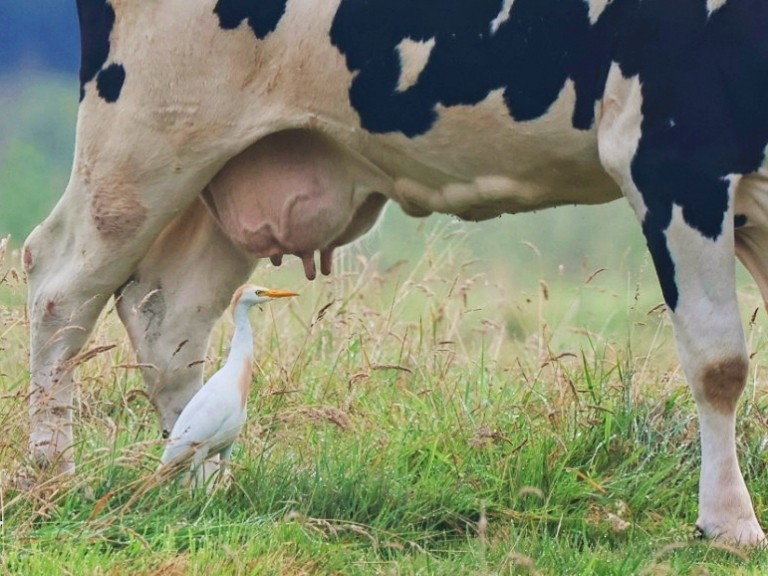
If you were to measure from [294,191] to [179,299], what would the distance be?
0.69 m

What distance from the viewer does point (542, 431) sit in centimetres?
532

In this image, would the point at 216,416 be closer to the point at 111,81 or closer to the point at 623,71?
the point at 111,81

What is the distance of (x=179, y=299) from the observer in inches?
229

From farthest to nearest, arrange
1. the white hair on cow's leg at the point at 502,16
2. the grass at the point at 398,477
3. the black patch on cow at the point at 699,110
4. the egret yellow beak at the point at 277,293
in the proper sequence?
the egret yellow beak at the point at 277,293 → the white hair on cow's leg at the point at 502,16 → the black patch on cow at the point at 699,110 → the grass at the point at 398,477

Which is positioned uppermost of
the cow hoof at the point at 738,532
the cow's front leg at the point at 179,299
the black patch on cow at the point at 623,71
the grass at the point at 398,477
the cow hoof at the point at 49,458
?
the black patch on cow at the point at 623,71

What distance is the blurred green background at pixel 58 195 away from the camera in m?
14.7

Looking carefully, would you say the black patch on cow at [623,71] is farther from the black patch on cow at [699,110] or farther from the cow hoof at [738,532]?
the cow hoof at [738,532]

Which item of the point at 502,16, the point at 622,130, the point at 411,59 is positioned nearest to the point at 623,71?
the point at 622,130

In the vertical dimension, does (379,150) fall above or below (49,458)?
above

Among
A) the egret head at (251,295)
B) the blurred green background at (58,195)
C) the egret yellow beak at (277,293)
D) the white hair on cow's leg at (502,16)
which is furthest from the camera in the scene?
the blurred green background at (58,195)

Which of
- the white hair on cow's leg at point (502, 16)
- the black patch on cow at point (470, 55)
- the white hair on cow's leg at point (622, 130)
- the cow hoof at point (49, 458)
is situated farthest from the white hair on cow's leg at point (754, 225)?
the cow hoof at point (49, 458)

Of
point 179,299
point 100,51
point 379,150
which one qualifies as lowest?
point 179,299

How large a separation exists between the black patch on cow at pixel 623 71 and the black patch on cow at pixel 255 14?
20cm

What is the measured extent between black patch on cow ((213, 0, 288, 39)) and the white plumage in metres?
0.84
